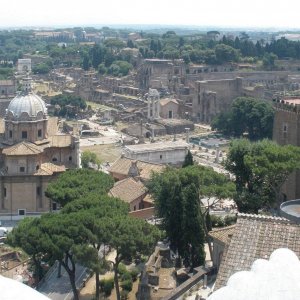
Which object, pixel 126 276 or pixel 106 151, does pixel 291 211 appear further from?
pixel 106 151

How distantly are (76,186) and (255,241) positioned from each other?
513 inches

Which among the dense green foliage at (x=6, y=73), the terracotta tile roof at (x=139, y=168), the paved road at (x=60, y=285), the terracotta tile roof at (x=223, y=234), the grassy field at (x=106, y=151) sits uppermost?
the dense green foliage at (x=6, y=73)

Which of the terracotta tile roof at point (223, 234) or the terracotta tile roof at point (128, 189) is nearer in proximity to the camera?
the terracotta tile roof at point (223, 234)

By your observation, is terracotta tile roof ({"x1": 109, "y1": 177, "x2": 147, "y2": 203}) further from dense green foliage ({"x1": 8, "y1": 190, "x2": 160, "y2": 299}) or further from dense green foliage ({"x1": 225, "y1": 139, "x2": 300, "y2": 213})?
dense green foliage ({"x1": 8, "y1": 190, "x2": 160, "y2": 299})

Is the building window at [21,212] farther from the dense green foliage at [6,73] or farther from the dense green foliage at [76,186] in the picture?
the dense green foliage at [6,73]

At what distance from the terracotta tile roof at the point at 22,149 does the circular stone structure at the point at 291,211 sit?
1331cm

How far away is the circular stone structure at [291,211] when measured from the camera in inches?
682

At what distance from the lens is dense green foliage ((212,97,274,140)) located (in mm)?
50531

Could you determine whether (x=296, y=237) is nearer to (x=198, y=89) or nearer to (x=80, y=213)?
(x=80, y=213)

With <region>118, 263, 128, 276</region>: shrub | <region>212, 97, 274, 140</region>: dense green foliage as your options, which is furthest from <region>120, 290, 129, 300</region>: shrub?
<region>212, 97, 274, 140</region>: dense green foliage

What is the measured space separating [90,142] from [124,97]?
2097 centimetres

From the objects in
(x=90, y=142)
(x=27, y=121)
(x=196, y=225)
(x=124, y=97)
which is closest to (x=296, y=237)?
(x=196, y=225)

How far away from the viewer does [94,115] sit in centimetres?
6438

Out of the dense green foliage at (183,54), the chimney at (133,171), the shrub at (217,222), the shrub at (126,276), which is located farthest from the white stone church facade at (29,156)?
the dense green foliage at (183,54)
